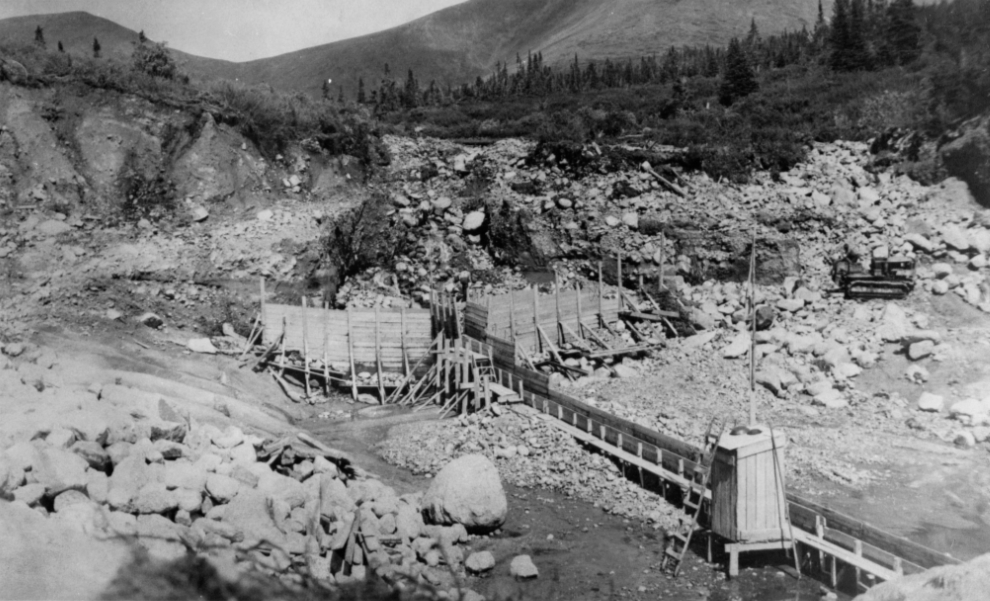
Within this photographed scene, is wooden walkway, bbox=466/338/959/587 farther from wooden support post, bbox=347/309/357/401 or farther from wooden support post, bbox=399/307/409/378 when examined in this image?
wooden support post, bbox=347/309/357/401

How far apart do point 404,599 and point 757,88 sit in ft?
138

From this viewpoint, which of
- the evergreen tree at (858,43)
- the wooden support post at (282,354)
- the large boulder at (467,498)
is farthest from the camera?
the evergreen tree at (858,43)

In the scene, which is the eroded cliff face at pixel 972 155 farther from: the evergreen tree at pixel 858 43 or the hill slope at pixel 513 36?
the hill slope at pixel 513 36

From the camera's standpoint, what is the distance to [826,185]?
1021 inches

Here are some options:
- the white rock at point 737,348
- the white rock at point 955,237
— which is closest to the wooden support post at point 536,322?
the white rock at point 737,348

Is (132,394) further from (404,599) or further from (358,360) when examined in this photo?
(358,360)

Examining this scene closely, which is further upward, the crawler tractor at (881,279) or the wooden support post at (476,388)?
the crawler tractor at (881,279)

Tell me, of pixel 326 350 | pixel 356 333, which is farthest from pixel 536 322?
pixel 326 350

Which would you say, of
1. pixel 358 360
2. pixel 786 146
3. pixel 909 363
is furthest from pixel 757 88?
pixel 358 360

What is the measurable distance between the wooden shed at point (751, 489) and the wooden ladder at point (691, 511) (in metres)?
0.40

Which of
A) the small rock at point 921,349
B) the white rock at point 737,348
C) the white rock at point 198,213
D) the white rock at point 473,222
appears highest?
A: the white rock at point 198,213

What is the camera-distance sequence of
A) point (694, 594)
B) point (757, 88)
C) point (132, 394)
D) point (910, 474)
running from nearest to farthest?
1. point (694, 594)
2. point (132, 394)
3. point (910, 474)
4. point (757, 88)

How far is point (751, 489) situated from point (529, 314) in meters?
11.8

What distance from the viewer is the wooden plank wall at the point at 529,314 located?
2047cm
